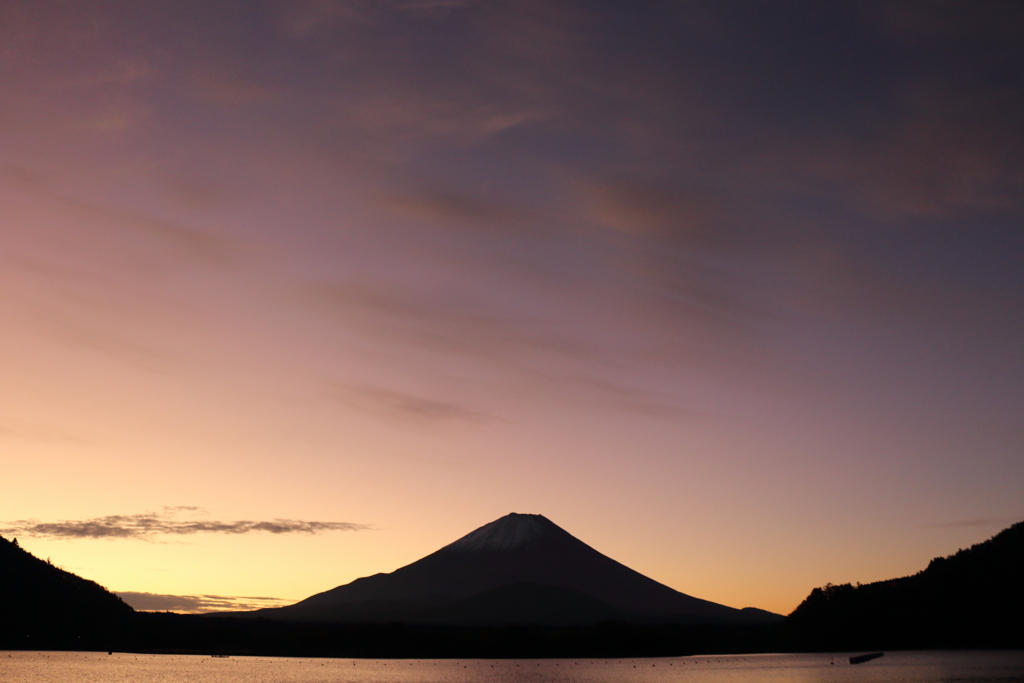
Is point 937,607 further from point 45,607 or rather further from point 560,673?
point 45,607

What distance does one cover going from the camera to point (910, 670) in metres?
115

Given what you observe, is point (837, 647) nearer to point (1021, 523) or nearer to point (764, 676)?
point (1021, 523)

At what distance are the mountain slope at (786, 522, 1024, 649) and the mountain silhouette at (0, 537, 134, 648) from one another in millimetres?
156452

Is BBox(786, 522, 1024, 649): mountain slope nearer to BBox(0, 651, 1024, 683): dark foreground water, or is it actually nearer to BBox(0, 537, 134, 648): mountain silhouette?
BBox(0, 651, 1024, 683): dark foreground water

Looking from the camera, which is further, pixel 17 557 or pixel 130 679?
pixel 17 557

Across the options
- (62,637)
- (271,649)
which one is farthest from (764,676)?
(62,637)

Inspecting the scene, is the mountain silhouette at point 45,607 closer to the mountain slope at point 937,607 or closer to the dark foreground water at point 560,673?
the dark foreground water at point 560,673

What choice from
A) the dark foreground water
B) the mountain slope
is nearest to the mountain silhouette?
the dark foreground water

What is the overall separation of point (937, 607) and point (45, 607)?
19115 cm

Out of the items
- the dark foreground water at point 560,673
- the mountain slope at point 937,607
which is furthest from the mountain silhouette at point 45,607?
the mountain slope at point 937,607

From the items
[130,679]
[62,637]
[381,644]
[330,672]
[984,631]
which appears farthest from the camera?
[381,644]

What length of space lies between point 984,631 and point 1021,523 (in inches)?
1218

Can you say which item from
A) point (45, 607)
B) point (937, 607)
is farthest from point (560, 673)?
point (45, 607)

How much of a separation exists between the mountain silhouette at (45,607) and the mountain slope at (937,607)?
6160 inches
